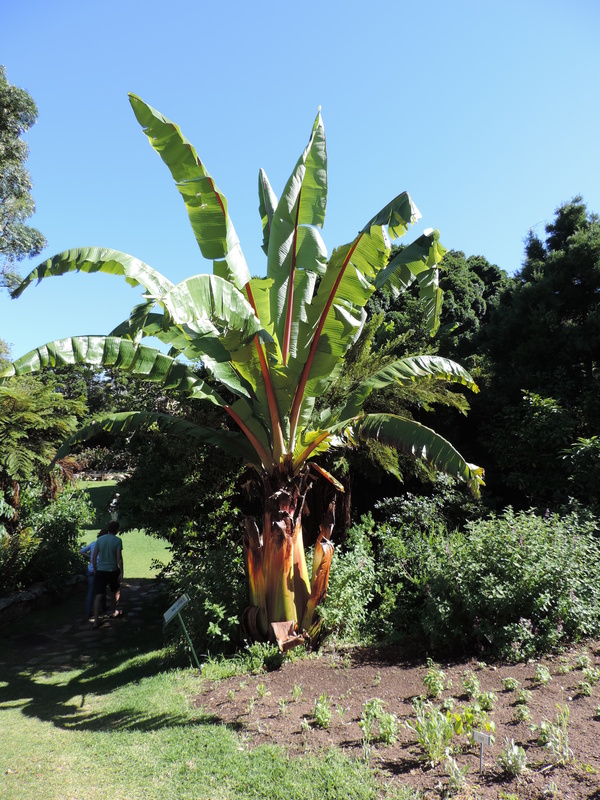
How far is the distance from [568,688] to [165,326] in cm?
484

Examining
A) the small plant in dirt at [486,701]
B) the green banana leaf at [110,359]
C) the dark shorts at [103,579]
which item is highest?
the green banana leaf at [110,359]

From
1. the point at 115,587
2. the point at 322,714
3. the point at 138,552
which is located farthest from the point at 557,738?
the point at 138,552

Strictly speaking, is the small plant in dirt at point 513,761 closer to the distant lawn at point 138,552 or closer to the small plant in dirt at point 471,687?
the small plant in dirt at point 471,687

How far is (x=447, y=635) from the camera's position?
5.68 metres

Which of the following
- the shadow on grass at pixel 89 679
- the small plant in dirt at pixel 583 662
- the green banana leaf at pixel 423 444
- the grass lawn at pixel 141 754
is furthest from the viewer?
the green banana leaf at pixel 423 444

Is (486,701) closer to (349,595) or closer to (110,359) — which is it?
(349,595)

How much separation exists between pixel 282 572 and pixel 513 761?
10.2 feet

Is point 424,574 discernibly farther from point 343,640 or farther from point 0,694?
point 0,694

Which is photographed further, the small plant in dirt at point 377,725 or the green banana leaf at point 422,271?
the green banana leaf at point 422,271

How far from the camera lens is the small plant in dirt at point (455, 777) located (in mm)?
3257

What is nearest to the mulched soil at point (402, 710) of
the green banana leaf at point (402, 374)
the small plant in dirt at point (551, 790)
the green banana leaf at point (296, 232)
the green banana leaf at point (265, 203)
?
the small plant in dirt at point (551, 790)

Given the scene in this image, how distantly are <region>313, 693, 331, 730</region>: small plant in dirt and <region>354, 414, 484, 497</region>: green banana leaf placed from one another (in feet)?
10.00

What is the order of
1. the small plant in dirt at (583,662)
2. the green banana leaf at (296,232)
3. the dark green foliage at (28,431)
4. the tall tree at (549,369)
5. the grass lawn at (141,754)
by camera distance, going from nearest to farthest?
1. the grass lawn at (141,754)
2. the small plant in dirt at (583,662)
3. the green banana leaf at (296,232)
4. the dark green foliage at (28,431)
5. the tall tree at (549,369)

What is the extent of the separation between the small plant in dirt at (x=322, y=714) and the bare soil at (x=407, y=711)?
51mm
